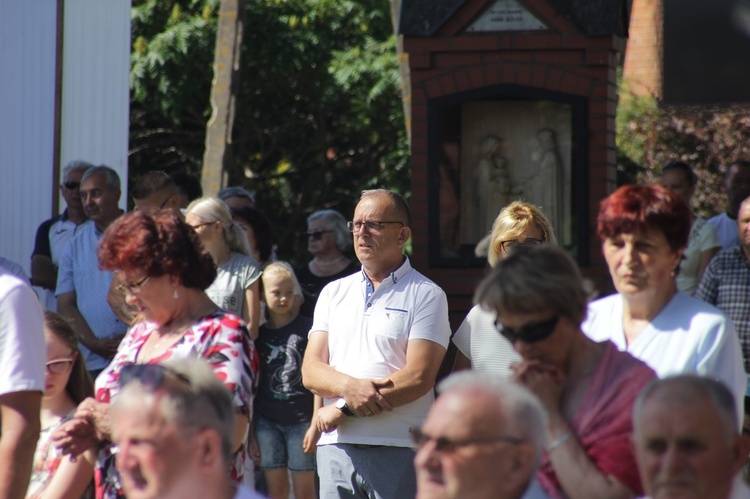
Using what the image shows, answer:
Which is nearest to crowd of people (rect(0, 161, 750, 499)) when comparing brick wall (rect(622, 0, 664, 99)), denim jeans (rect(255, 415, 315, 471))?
denim jeans (rect(255, 415, 315, 471))

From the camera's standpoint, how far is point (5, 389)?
3.46 m

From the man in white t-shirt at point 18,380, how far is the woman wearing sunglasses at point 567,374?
4.91 ft

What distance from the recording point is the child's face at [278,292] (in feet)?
20.9

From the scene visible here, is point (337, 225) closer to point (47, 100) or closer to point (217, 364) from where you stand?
point (47, 100)

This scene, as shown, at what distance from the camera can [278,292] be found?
638cm

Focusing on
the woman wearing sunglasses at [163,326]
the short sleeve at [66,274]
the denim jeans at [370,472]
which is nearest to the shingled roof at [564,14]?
the short sleeve at [66,274]

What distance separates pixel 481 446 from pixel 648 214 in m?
1.09

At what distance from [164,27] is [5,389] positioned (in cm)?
1328

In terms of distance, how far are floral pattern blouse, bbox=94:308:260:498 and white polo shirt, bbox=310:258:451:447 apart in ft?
4.11

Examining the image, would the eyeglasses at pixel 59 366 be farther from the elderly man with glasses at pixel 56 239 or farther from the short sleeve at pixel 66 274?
the elderly man with glasses at pixel 56 239

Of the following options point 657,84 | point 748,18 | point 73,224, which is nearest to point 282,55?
point 657,84

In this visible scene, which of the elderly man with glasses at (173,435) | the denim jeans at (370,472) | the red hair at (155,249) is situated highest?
the red hair at (155,249)

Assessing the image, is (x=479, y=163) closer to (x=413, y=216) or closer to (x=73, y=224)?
(x=413, y=216)

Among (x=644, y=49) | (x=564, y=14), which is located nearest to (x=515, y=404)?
(x=564, y=14)
